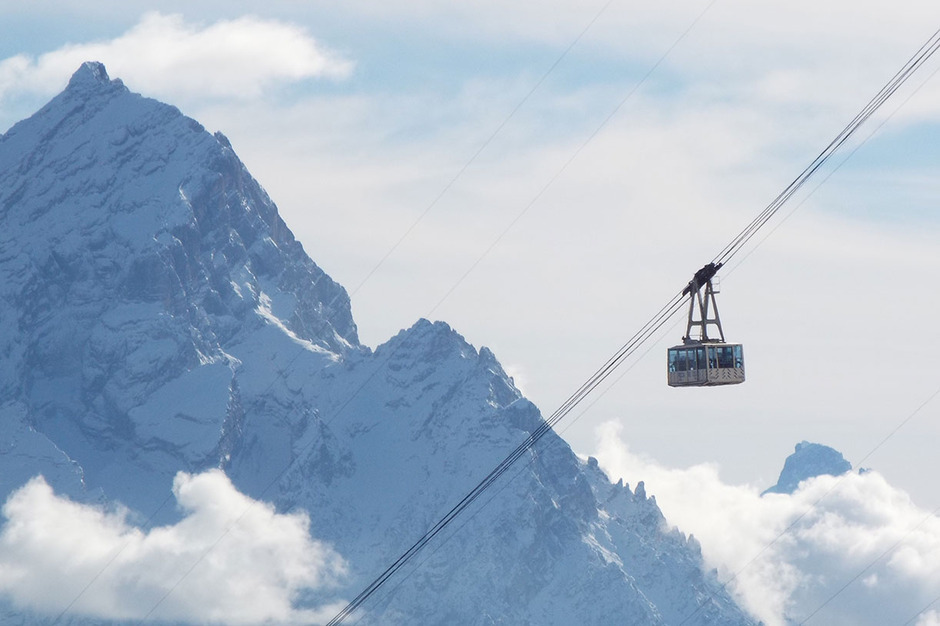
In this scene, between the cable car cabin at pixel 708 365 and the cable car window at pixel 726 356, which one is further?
the cable car window at pixel 726 356

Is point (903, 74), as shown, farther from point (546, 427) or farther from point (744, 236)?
point (546, 427)

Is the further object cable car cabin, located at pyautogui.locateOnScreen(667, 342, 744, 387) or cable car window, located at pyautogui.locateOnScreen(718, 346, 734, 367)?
cable car window, located at pyautogui.locateOnScreen(718, 346, 734, 367)

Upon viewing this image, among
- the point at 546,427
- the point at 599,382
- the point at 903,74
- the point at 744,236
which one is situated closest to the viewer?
the point at 903,74

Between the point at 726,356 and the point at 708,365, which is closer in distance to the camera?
the point at 708,365

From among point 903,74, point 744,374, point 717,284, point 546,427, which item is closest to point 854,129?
point 903,74

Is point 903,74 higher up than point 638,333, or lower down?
higher up
